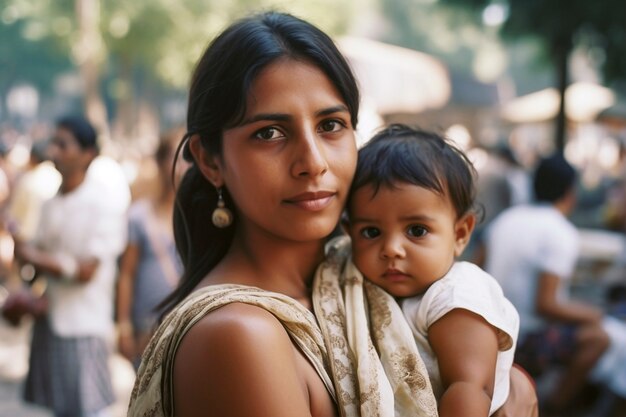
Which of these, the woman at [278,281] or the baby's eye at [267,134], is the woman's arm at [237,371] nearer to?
the woman at [278,281]

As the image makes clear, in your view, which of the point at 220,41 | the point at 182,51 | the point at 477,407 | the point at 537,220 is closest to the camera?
the point at 477,407

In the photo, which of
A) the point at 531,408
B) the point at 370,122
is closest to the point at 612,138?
the point at 370,122

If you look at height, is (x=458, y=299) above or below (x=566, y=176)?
above

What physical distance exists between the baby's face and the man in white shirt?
2691 mm

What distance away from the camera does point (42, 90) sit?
44.2m

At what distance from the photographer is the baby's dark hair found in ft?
5.58

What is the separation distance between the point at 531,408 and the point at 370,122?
199 inches

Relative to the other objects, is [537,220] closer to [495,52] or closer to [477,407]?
[477,407]

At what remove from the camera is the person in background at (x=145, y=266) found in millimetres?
4383

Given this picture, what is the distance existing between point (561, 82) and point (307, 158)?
480 inches

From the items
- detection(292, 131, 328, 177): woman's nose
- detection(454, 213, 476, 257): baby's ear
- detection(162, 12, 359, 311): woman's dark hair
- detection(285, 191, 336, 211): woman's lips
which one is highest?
Answer: detection(162, 12, 359, 311): woman's dark hair

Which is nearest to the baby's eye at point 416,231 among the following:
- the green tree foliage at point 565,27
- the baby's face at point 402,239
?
the baby's face at point 402,239

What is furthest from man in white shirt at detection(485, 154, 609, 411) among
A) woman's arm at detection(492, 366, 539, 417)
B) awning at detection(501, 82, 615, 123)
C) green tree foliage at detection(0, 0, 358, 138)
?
green tree foliage at detection(0, 0, 358, 138)

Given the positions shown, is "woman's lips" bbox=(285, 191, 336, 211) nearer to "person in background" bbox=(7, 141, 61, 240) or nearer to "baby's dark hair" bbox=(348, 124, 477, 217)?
"baby's dark hair" bbox=(348, 124, 477, 217)
